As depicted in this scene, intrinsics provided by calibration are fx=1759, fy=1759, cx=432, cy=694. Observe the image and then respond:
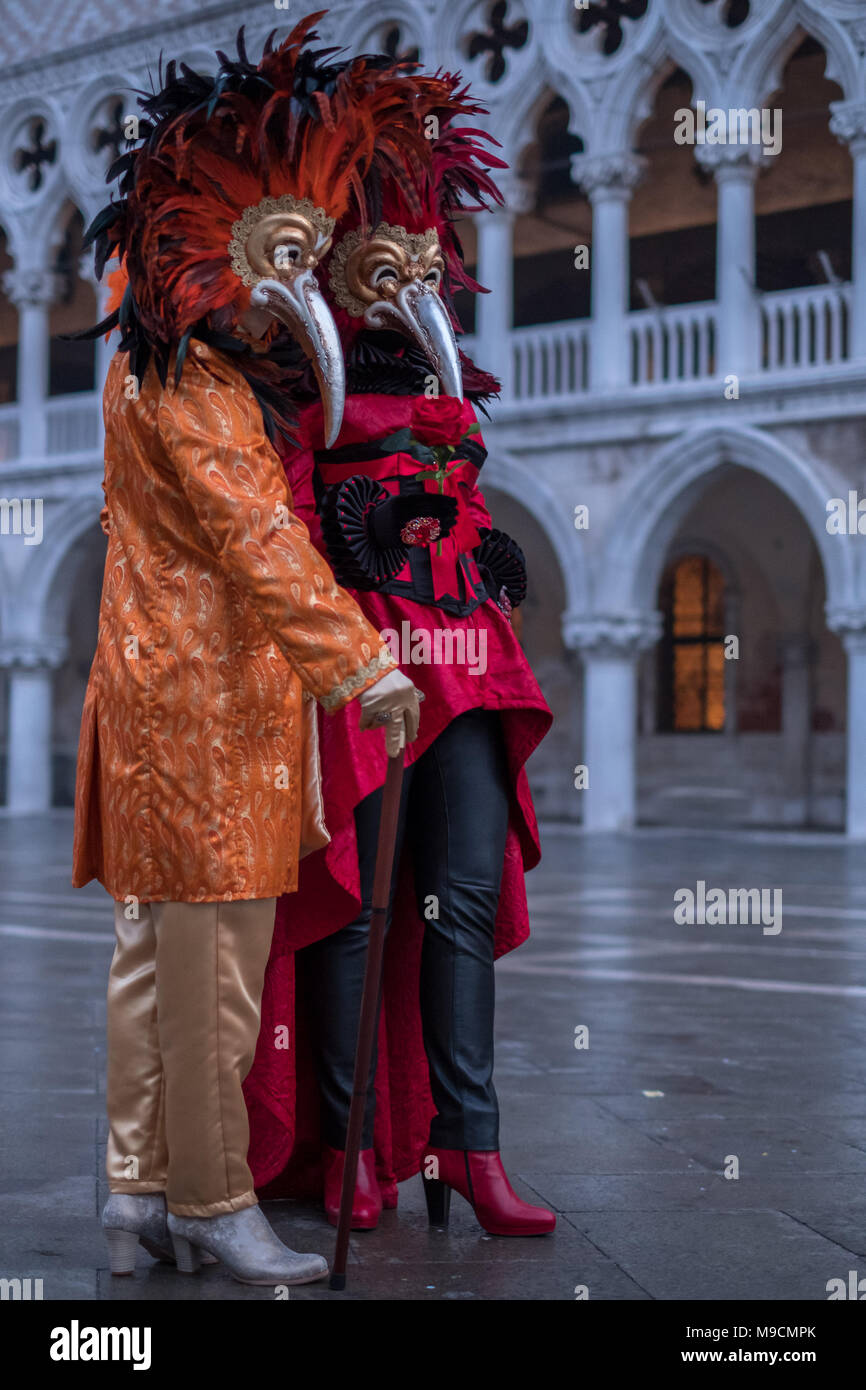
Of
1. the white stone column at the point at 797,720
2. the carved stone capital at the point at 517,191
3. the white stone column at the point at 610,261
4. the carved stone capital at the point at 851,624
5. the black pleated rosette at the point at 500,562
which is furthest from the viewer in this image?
the white stone column at the point at 797,720

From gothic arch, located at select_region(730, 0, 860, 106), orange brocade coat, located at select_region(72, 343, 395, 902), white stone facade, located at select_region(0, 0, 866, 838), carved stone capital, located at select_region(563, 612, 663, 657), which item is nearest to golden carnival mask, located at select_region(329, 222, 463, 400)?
orange brocade coat, located at select_region(72, 343, 395, 902)

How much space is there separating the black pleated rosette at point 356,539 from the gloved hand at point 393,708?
1.48ft

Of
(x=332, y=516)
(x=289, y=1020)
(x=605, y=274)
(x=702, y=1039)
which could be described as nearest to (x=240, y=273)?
(x=332, y=516)

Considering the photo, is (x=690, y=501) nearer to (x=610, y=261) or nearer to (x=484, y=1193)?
(x=610, y=261)

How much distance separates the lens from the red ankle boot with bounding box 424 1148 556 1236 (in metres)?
2.99

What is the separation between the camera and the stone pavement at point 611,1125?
2.77 meters

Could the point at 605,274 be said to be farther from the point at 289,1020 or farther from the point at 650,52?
the point at 289,1020

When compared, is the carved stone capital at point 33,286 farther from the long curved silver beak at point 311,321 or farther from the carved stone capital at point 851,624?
the long curved silver beak at point 311,321

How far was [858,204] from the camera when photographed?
1544cm

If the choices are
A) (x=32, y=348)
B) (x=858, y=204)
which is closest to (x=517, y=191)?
(x=858, y=204)

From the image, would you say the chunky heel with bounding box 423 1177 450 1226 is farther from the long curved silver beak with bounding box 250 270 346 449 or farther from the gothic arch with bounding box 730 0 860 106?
the gothic arch with bounding box 730 0 860 106

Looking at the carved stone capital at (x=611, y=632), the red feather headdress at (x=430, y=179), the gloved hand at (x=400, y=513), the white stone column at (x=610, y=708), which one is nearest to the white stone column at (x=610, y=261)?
the carved stone capital at (x=611, y=632)

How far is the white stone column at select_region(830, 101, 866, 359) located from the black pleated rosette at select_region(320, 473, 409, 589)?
13060 millimetres

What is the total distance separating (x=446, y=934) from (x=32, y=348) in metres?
18.6
